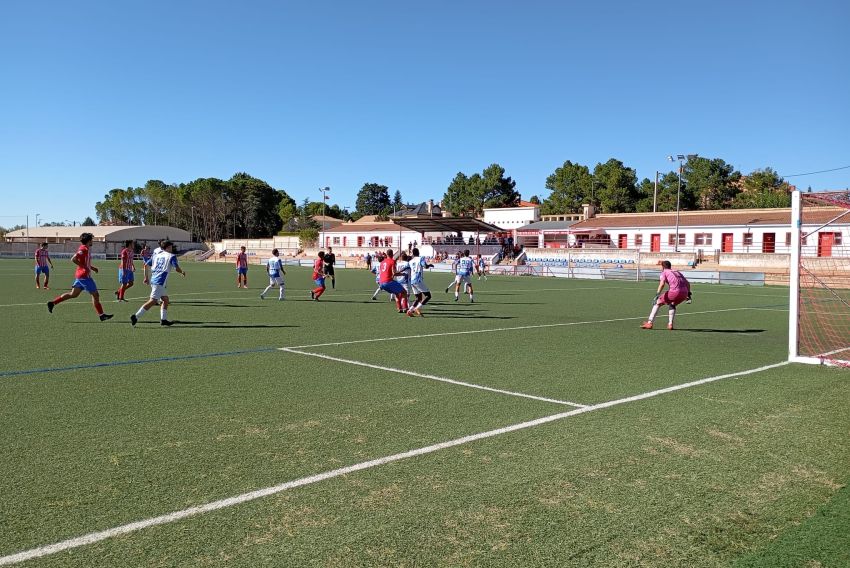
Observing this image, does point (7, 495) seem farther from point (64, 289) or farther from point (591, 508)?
point (64, 289)

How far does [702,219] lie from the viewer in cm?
6053

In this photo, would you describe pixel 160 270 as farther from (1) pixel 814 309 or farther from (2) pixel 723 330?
(1) pixel 814 309

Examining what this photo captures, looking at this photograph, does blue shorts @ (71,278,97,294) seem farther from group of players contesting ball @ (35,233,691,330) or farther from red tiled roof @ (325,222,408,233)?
red tiled roof @ (325,222,408,233)

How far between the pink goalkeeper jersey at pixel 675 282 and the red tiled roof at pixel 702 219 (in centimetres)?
4091

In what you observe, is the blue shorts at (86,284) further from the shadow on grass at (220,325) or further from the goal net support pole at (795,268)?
the goal net support pole at (795,268)

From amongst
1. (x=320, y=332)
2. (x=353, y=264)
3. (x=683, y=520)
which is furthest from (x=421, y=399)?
(x=353, y=264)

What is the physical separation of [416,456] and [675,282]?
10560 mm

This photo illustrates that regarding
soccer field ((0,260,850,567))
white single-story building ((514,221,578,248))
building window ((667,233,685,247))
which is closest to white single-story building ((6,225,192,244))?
white single-story building ((514,221,578,248))

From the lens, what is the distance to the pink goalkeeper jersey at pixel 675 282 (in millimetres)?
14391

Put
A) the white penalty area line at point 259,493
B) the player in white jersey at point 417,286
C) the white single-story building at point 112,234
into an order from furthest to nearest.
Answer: the white single-story building at point 112,234, the player in white jersey at point 417,286, the white penalty area line at point 259,493

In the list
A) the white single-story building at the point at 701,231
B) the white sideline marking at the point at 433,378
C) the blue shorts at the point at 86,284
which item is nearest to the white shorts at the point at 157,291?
the blue shorts at the point at 86,284

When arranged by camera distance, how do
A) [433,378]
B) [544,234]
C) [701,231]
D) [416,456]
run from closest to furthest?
[416,456]
[433,378]
[701,231]
[544,234]

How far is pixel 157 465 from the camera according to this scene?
5188 mm

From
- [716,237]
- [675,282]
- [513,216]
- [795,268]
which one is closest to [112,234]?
[513,216]
